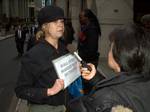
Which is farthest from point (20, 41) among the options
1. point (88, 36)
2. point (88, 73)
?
point (88, 73)

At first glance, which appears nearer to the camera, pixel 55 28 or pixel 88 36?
pixel 55 28

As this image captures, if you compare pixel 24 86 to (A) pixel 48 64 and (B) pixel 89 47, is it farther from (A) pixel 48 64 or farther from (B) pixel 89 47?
(B) pixel 89 47

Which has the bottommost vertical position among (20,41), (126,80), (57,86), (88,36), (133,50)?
(20,41)

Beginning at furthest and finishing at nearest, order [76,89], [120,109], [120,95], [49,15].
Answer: [76,89], [49,15], [120,95], [120,109]

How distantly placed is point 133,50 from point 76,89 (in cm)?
193

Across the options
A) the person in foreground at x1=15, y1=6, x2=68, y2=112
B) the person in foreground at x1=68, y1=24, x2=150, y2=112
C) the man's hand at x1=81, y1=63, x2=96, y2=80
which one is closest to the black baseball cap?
the person in foreground at x1=15, y1=6, x2=68, y2=112

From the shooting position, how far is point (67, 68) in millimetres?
4195

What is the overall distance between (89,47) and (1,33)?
2268 inches

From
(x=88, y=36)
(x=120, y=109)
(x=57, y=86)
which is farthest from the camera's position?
(x=88, y=36)

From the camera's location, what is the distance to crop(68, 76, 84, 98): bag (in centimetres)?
454

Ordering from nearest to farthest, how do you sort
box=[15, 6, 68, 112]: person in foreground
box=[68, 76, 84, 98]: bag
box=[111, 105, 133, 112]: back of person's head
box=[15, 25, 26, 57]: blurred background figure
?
box=[111, 105, 133, 112]: back of person's head < box=[15, 6, 68, 112]: person in foreground < box=[68, 76, 84, 98]: bag < box=[15, 25, 26, 57]: blurred background figure

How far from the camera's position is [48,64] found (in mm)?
4305

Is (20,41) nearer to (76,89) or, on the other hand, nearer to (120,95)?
(76,89)

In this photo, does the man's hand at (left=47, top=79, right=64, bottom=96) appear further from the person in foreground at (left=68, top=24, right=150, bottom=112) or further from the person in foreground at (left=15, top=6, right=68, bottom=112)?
the person in foreground at (left=68, top=24, right=150, bottom=112)
